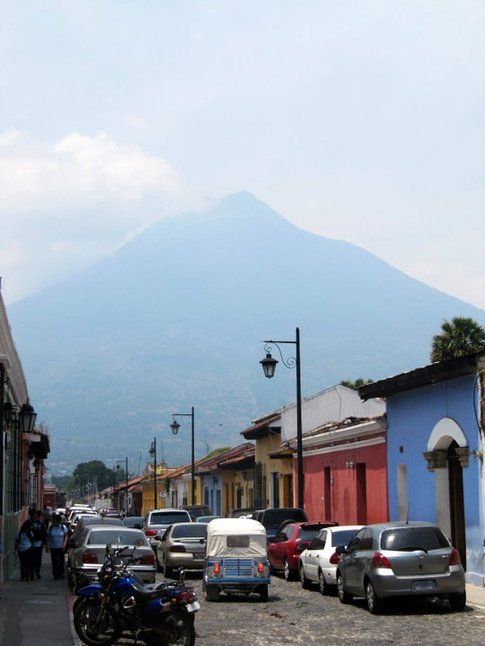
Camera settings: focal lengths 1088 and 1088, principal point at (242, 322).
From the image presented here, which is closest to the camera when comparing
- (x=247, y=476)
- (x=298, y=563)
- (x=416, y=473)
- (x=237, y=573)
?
(x=237, y=573)

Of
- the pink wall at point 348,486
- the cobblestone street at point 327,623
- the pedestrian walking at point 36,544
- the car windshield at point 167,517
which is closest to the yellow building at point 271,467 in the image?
the pink wall at point 348,486

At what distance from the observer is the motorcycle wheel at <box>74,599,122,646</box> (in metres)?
14.5

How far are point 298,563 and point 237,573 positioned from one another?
480 cm

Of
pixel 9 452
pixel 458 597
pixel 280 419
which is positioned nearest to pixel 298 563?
pixel 458 597

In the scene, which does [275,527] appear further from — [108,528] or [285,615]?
[285,615]

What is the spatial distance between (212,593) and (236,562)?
0.78 meters

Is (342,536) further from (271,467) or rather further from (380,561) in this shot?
(271,467)

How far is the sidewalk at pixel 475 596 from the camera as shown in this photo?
62.7 feet

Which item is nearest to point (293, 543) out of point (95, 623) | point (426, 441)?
point (426, 441)

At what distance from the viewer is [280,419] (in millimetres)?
49906

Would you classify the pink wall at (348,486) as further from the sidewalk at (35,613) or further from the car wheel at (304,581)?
the sidewalk at (35,613)

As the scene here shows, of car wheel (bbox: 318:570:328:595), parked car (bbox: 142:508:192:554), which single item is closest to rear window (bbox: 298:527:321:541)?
car wheel (bbox: 318:570:328:595)

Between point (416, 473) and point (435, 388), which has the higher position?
point (435, 388)

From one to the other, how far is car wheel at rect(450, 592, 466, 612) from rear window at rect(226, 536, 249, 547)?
15.3 ft
